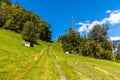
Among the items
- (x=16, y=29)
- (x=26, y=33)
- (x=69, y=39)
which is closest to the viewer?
(x=26, y=33)

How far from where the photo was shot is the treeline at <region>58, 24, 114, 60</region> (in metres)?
129

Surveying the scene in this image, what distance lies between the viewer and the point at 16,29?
530ft

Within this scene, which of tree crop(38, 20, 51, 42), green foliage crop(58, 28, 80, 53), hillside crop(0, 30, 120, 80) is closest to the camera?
hillside crop(0, 30, 120, 80)

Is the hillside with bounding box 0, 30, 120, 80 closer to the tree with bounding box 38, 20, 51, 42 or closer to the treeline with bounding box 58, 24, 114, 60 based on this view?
the treeline with bounding box 58, 24, 114, 60

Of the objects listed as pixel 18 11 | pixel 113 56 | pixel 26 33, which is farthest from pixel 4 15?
pixel 113 56

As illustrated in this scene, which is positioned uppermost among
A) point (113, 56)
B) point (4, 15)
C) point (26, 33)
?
point (4, 15)

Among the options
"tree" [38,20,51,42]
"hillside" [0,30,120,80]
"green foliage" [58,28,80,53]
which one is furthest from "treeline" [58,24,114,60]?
"hillside" [0,30,120,80]

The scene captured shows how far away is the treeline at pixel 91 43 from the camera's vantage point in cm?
12900

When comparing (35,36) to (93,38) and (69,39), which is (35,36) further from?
(93,38)

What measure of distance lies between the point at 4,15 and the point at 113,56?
248 ft

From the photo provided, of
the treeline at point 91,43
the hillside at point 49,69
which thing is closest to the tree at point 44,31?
the treeline at point 91,43

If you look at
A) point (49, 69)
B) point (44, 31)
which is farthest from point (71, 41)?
point (49, 69)

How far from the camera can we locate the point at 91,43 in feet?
422

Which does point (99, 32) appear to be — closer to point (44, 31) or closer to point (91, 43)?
point (91, 43)
